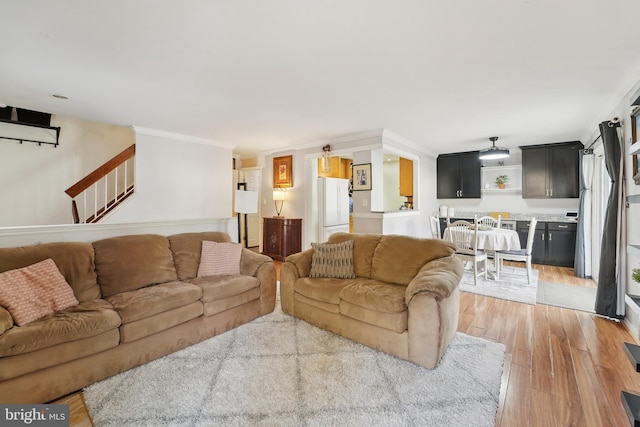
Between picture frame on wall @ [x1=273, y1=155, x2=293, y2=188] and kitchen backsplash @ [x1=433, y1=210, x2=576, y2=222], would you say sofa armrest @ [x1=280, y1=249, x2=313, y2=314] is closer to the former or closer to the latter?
picture frame on wall @ [x1=273, y1=155, x2=293, y2=188]

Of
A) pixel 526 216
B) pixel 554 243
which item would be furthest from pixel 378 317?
pixel 526 216

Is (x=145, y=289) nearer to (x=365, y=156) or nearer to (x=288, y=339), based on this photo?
(x=288, y=339)

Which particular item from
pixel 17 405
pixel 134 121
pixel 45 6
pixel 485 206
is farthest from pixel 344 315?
pixel 485 206

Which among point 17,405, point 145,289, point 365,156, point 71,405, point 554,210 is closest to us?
point 17,405

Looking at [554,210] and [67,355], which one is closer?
[67,355]

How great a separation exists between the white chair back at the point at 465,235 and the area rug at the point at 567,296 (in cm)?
100

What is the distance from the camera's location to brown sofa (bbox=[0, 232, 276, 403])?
1.72m

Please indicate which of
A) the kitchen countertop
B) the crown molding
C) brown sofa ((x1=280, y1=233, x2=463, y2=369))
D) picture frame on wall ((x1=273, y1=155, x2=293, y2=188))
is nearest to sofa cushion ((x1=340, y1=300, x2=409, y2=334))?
brown sofa ((x1=280, y1=233, x2=463, y2=369))

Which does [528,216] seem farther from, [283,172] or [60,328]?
[60,328]

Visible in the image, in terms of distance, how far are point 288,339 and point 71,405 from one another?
149cm

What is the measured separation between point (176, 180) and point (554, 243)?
7063 mm

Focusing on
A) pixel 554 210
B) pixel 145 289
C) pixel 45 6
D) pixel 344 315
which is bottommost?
pixel 344 315

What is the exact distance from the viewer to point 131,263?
268cm

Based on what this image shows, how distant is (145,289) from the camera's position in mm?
2541
